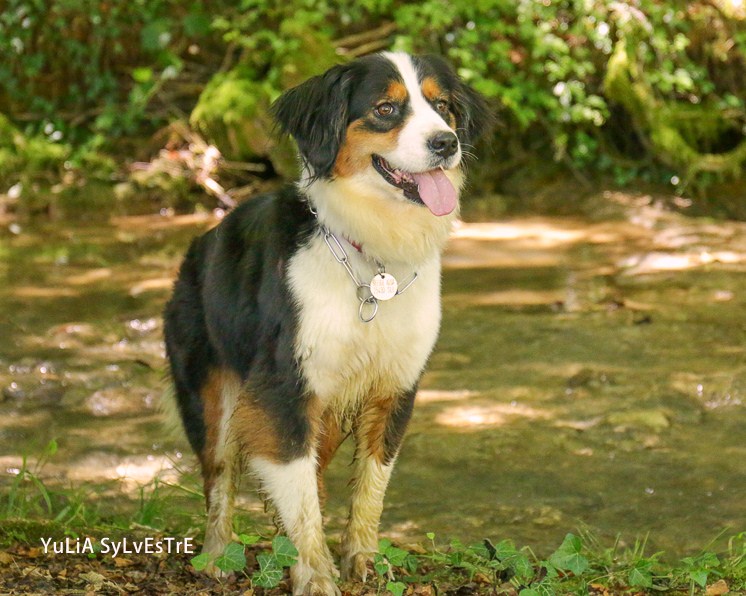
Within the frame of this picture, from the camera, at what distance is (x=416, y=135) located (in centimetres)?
338

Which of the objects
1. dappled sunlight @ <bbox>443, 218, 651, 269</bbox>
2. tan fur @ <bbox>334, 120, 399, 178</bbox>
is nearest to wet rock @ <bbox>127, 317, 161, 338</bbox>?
dappled sunlight @ <bbox>443, 218, 651, 269</bbox>

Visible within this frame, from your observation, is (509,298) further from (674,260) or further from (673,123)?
(673,123)

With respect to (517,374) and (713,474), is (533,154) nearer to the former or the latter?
(517,374)

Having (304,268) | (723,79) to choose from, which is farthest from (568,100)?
(304,268)

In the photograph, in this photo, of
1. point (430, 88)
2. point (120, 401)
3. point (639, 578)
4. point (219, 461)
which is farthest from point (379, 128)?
point (120, 401)

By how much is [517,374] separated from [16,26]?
8526 millimetres

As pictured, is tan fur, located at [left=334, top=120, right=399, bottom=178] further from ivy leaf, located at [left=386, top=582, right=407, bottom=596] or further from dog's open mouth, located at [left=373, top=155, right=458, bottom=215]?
ivy leaf, located at [left=386, top=582, right=407, bottom=596]

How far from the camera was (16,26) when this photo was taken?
12.2 metres

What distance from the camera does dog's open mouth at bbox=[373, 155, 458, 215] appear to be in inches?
136

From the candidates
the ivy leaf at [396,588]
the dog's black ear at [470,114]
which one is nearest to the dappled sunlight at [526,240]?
the dog's black ear at [470,114]

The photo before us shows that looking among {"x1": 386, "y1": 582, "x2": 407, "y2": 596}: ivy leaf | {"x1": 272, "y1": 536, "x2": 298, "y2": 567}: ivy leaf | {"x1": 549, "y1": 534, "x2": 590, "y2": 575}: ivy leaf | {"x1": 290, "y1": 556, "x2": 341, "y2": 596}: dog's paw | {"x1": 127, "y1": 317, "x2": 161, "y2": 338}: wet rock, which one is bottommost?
{"x1": 127, "y1": 317, "x2": 161, "y2": 338}: wet rock

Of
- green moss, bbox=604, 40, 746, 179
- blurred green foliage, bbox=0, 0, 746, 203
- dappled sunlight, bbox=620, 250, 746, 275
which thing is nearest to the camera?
→ dappled sunlight, bbox=620, 250, 746, 275

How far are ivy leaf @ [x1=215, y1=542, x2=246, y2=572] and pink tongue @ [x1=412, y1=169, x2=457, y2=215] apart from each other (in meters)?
1.22

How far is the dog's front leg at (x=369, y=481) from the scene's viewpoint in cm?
366
